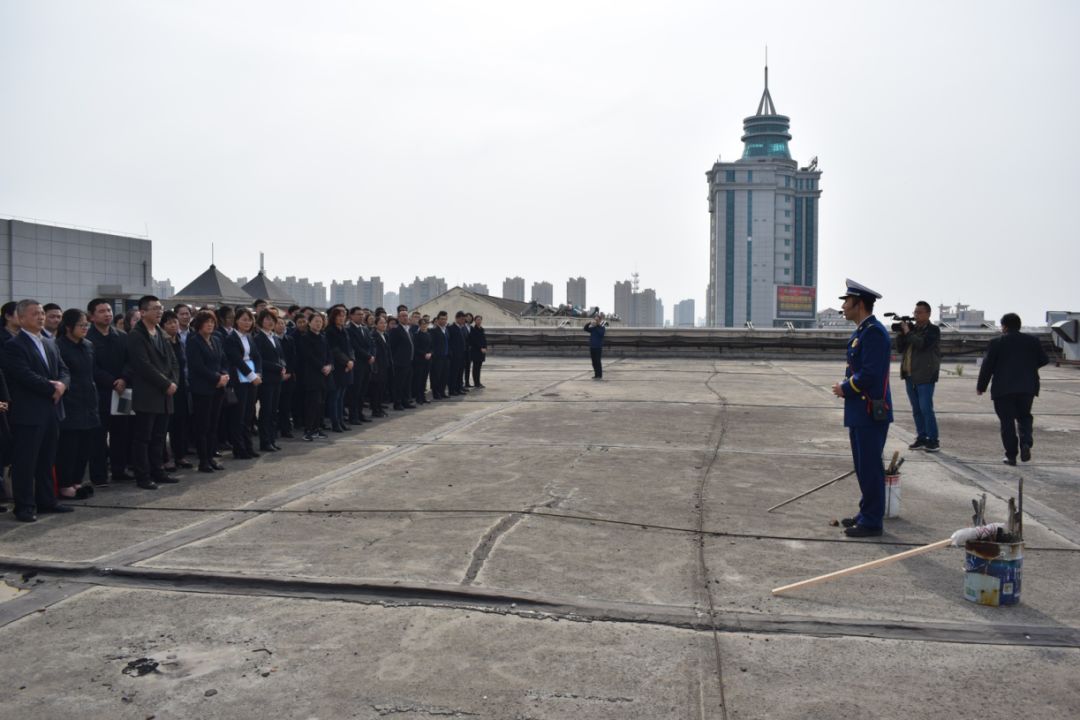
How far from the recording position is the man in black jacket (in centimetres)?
847

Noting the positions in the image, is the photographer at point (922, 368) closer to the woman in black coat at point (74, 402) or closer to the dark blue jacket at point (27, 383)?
the woman in black coat at point (74, 402)

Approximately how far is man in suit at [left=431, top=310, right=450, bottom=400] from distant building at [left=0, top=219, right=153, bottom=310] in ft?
92.0

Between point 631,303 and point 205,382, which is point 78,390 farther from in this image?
point 631,303

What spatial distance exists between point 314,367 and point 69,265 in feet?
128

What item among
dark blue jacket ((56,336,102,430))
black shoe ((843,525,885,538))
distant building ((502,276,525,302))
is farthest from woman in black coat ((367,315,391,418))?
distant building ((502,276,525,302))

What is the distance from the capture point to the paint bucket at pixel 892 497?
6.92 meters

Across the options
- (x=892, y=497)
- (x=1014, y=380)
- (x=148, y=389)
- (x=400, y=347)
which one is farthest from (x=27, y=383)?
(x=1014, y=380)

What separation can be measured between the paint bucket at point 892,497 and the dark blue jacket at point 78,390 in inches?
286

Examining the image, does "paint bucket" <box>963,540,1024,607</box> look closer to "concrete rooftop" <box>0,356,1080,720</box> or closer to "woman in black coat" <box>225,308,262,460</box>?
"concrete rooftop" <box>0,356,1080,720</box>

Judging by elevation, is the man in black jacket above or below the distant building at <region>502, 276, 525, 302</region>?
below

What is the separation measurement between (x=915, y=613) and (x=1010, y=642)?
518mm

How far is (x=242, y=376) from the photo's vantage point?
10008 mm

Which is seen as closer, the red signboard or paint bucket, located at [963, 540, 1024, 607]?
paint bucket, located at [963, 540, 1024, 607]

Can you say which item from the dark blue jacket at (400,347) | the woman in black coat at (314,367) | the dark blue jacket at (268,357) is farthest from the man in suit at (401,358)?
the dark blue jacket at (268,357)
